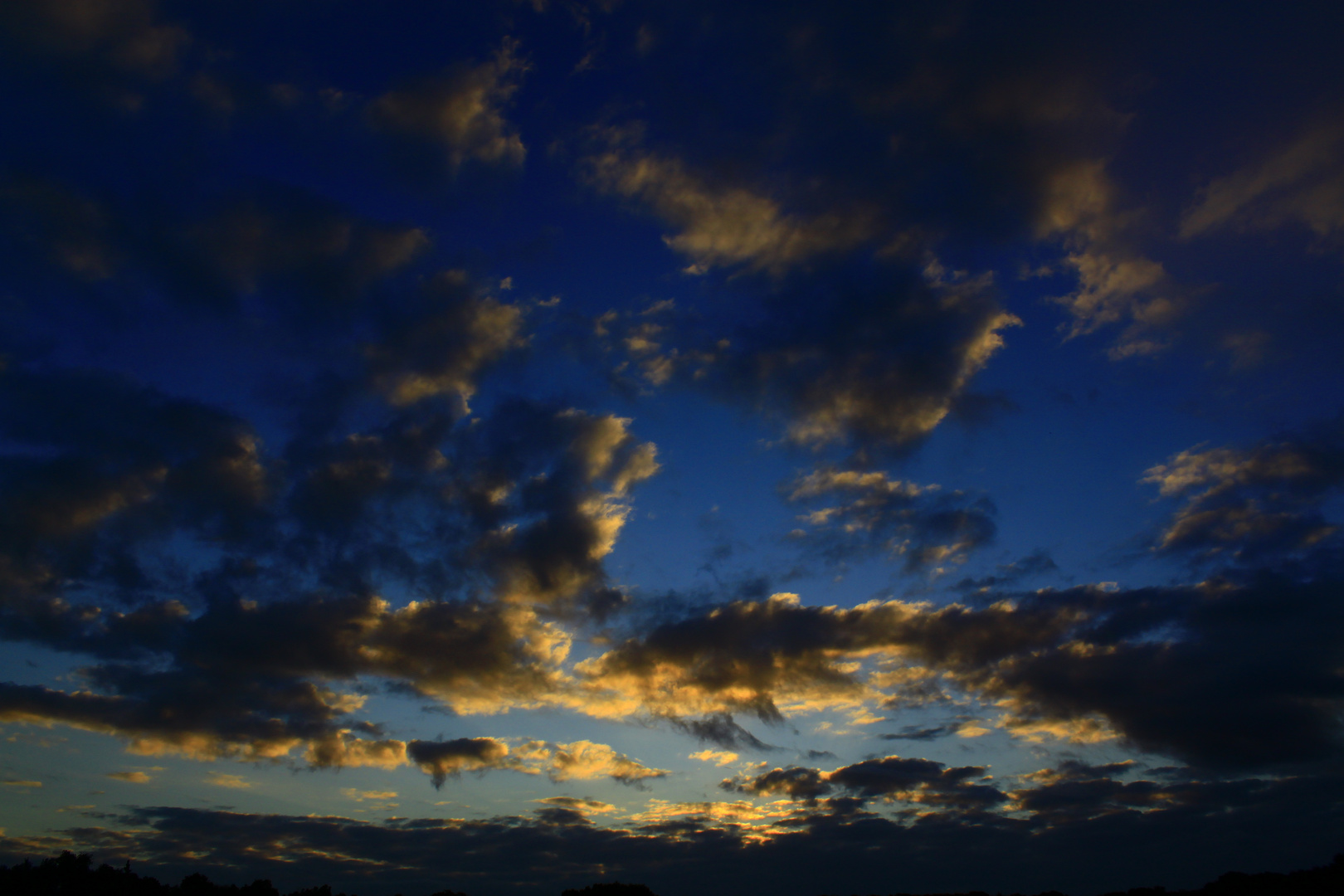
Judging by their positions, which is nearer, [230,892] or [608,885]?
[608,885]

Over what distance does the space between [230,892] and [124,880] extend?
57.8ft

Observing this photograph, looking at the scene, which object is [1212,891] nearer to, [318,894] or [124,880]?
[318,894]

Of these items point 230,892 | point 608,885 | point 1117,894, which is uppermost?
point 1117,894

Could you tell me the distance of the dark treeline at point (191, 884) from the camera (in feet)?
227

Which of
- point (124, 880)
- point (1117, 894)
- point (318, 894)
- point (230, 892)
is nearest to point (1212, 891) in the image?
point (1117, 894)

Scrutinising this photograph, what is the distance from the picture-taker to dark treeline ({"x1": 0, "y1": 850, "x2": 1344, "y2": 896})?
69312 mm

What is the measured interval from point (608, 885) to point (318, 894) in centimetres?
6292

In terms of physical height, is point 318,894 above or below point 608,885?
below

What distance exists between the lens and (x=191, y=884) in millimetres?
126500

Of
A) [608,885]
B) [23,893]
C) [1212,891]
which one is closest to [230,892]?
[23,893]

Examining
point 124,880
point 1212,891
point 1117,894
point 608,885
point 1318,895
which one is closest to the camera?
point 1318,895

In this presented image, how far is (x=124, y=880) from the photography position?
118938 mm

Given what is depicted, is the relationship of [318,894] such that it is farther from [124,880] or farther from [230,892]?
[124,880]

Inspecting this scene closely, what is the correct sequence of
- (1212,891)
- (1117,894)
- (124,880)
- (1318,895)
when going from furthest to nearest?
(124,880), (1117,894), (1212,891), (1318,895)
